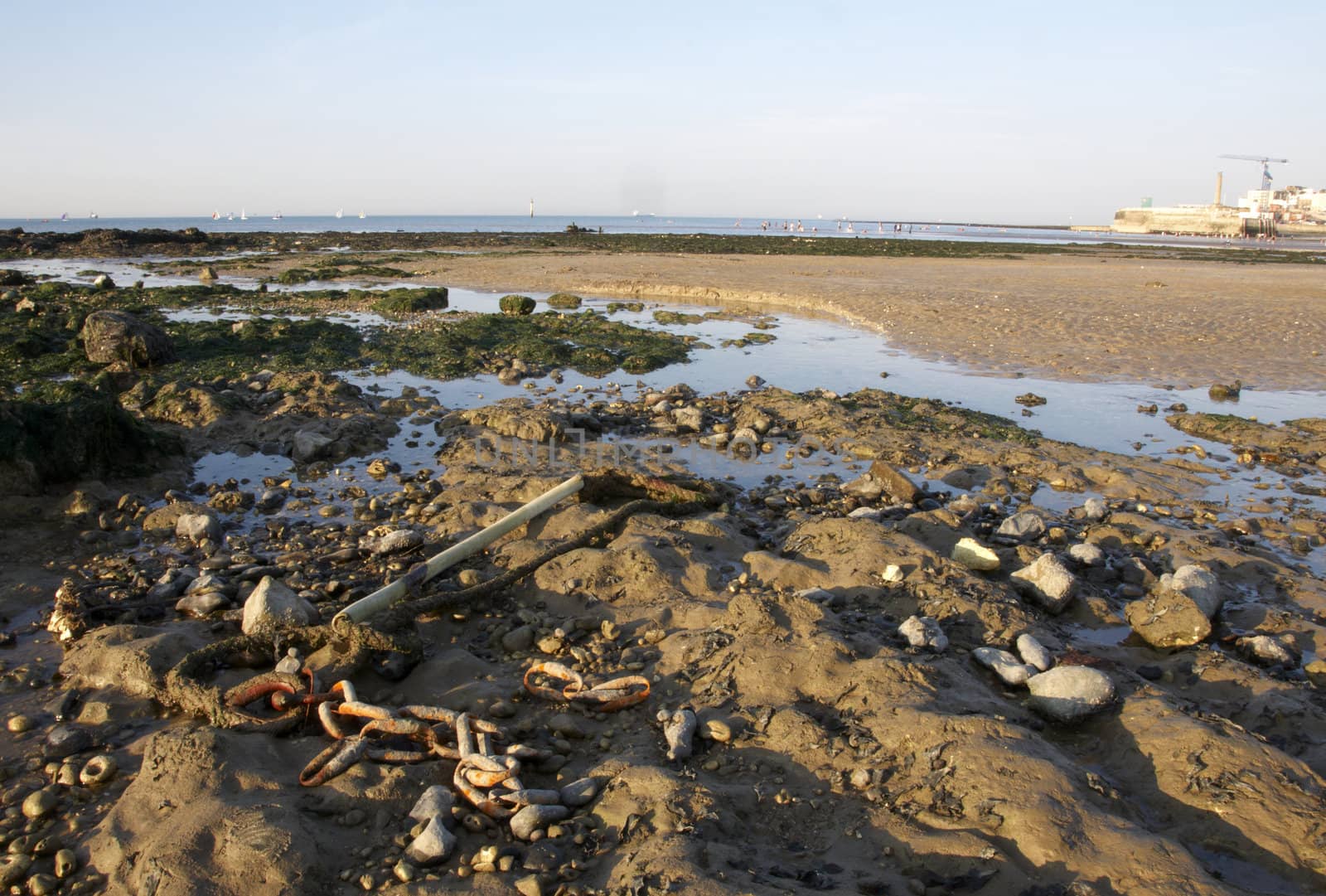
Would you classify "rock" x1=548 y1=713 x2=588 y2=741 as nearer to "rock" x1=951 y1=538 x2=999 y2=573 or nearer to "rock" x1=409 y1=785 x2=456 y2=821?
"rock" x1=409 y1=785 x2=456 y2=821

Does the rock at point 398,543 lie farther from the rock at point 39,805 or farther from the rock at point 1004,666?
the rock at point 1004,666

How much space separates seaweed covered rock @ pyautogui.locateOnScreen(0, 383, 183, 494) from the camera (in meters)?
6.21

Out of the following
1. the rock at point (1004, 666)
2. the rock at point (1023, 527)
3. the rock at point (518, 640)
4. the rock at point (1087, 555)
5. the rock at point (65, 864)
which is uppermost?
the rock at point (1023, 527)

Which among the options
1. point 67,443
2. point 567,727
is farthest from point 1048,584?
point 67,443

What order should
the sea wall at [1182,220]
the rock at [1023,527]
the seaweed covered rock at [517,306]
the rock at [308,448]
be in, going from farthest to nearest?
the sea wall at [1182,220]
the seaweed covered rock at [517,306]
the rock at [308,448]
the rock at [1023,527]

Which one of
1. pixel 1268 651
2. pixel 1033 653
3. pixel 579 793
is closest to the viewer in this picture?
pixel 579 793

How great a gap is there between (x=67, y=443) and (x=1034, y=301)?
65.6 feet

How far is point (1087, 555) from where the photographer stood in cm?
550

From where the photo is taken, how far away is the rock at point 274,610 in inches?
168

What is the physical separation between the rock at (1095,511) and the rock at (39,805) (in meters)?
6.86

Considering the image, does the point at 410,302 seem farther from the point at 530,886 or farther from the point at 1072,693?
the point at 530,886

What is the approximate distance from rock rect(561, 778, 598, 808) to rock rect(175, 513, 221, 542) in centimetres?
402

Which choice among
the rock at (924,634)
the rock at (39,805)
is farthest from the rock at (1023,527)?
the rock at (39,805)

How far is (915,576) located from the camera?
16.1 feet
